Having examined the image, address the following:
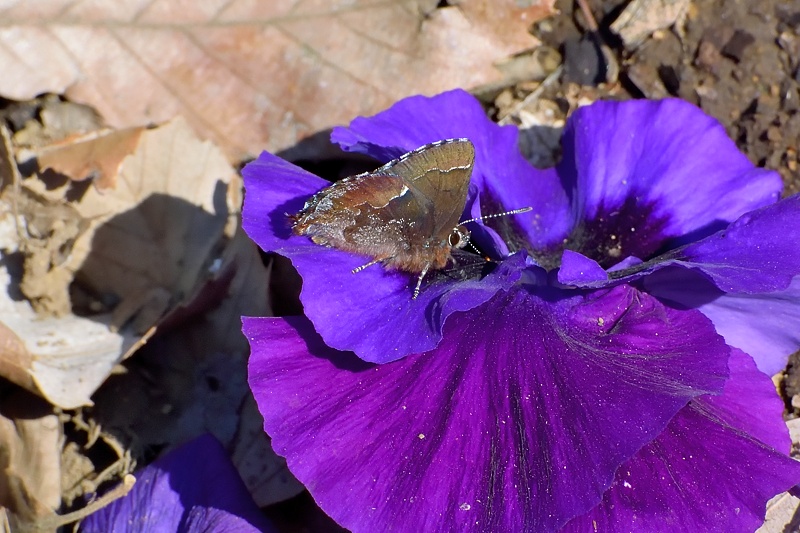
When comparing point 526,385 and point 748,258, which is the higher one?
point 748,258

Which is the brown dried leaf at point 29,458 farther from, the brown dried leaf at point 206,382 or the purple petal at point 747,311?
the purple petal at point 747,311

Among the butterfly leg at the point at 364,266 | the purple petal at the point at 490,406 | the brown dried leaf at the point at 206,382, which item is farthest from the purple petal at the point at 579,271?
the brown dried leaf at the point at 206,382

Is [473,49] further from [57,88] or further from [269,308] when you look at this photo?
[57,88]

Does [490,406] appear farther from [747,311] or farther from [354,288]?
[747,311]

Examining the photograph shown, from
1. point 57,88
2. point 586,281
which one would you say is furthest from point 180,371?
point 586,281

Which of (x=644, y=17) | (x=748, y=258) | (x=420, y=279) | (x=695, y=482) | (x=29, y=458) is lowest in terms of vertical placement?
(x=29, y=458)

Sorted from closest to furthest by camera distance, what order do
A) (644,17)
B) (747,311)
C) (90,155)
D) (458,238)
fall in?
(458,238), (747,311), (90,155), (644,17)

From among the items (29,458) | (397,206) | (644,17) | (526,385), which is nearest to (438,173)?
(397,206)

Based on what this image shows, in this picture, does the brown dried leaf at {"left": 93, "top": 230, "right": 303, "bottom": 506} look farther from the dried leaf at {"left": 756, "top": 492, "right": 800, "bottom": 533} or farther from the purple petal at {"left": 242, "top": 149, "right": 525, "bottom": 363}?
the dried leaf at {"left": 756, "top": 492, "right": 800, "bottom": 533}
